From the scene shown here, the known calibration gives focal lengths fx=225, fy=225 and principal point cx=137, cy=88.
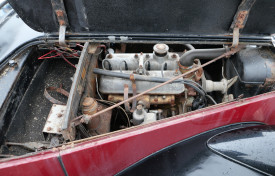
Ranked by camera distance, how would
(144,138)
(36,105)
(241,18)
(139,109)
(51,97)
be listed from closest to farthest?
(144,138)
(241,18)
(139,109)
(51,97)
(36,105)

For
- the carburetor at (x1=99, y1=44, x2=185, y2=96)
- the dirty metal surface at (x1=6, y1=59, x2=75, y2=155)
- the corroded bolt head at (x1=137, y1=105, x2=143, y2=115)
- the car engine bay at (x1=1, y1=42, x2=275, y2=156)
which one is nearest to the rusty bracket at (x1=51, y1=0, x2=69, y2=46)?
the car engine bay at (x1=1, y1=42, x2=275, y2=156)

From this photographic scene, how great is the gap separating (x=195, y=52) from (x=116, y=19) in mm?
740

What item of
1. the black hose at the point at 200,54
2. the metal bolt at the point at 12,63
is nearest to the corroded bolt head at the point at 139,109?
the black hose at the point at 200,54

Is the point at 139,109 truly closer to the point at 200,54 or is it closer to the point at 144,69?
the point at 144,69

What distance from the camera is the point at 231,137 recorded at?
1.63 metres

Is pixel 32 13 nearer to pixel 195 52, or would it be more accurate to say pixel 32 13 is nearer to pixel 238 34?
pixel 195 52

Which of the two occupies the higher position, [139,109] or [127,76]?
[127,76]

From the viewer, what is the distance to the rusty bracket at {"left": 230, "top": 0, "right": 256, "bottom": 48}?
5.32 feet

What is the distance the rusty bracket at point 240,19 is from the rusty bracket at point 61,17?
1.33 meters

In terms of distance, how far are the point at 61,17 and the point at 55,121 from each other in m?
0.83

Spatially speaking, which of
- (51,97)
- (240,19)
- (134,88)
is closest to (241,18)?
(240,19)

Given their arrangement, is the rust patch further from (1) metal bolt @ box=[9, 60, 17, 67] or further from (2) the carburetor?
(1) metal bolt @ box=[9, 60, 17, 67]

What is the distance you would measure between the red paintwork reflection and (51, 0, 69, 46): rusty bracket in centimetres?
91

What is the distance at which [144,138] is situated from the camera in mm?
1584
